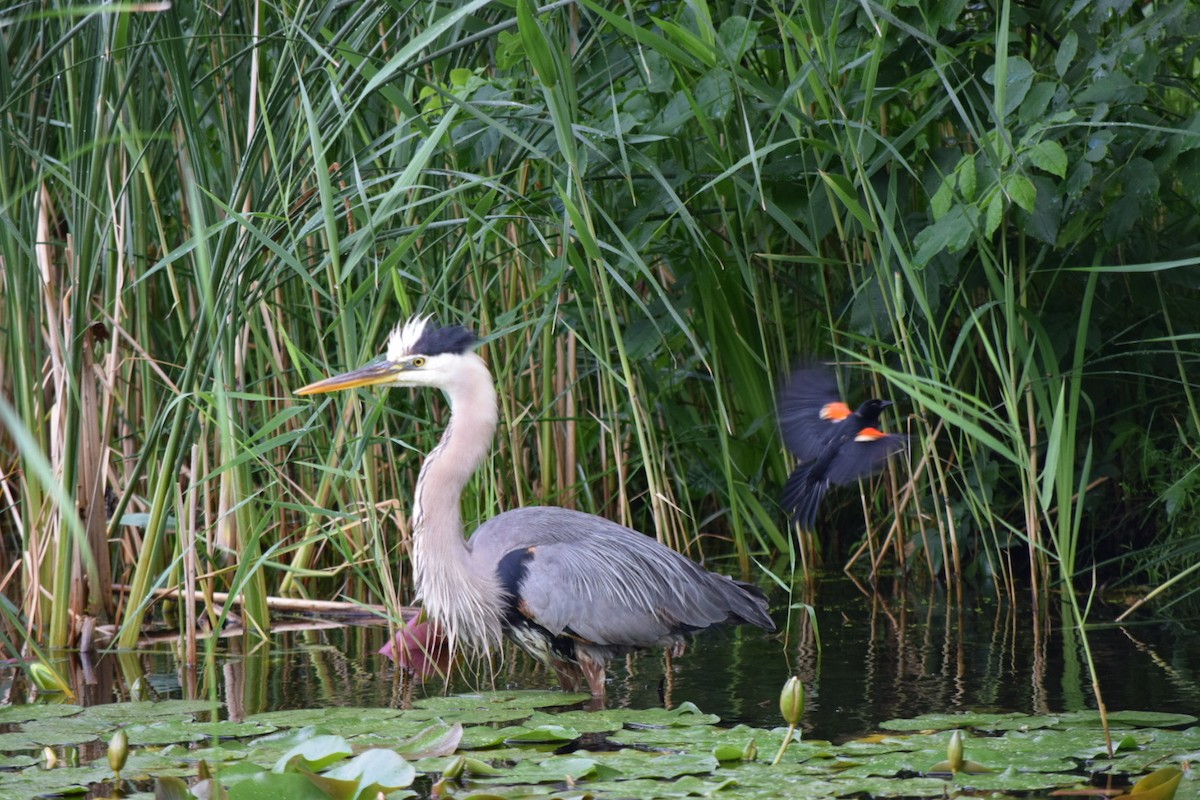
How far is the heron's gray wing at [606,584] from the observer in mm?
3965

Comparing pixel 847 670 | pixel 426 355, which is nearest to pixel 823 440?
pixel 847 670

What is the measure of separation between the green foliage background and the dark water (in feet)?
0.86

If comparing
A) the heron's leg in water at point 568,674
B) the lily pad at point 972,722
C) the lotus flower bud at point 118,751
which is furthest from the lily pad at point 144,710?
the lily pad at point 972,722

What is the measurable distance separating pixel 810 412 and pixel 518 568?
52.5 inches

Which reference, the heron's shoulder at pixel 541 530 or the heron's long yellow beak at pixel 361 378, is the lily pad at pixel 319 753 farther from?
the heron's shoulder at pixel 541 530

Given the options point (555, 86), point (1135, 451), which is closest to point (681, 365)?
point (1135, 451)

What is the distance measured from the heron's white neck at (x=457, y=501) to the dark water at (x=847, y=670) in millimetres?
305

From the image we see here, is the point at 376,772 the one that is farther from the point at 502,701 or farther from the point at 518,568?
the point at 518,568

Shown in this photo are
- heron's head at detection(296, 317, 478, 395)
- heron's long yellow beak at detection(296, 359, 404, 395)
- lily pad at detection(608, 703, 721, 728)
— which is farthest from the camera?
heron's head at detection(296, 317, 478, 395)

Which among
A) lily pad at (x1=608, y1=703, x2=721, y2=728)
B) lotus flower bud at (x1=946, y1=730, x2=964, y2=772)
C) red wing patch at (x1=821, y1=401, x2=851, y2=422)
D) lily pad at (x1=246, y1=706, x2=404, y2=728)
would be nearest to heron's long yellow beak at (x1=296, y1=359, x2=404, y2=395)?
lily pad at (x1=246, y1=706, x2=404, y2=728)

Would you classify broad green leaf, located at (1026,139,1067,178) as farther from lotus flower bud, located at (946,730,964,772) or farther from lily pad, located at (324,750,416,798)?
lily pad, located at (324,750,416,798)

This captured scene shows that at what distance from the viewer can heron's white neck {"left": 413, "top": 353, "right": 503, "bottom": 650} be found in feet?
13.1

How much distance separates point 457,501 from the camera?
402 cm

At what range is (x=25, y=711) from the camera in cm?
351
